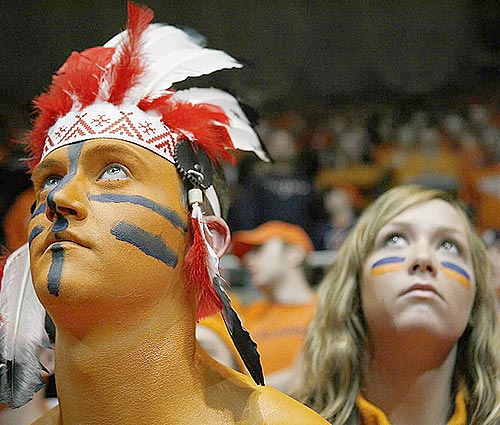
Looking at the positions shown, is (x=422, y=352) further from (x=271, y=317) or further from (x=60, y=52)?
(x=60, y=52)

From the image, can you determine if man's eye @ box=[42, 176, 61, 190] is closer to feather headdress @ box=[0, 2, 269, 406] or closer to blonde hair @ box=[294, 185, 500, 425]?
feather headdress @ box=[0, 2, 269, 406]

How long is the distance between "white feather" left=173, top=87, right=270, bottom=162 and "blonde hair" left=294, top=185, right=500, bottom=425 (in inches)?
17.2

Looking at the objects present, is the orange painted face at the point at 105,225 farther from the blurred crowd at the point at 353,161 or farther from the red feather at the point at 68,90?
the blurred crowd at the point at 353,161

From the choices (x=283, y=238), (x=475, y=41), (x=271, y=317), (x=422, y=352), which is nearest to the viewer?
(x=422, y=352)

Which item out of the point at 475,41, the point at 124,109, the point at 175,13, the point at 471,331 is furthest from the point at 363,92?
the point at 124,109

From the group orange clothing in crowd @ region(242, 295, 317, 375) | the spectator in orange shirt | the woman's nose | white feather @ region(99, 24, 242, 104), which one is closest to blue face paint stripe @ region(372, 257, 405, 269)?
the woman's nose

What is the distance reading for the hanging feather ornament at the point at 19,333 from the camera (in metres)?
1.40

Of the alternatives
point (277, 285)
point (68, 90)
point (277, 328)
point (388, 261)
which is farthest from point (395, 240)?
point (277, 285)

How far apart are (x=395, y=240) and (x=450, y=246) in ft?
0.35

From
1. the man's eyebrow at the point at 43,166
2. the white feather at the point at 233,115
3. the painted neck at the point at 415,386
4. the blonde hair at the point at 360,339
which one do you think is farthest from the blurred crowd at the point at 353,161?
the man's eyebrow at the point at 43,166

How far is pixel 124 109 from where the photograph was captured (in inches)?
52.7

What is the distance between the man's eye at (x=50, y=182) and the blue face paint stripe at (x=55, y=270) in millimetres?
131

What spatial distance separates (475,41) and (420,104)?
0.50 meters

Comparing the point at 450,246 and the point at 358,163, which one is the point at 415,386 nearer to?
the point at 450,246
